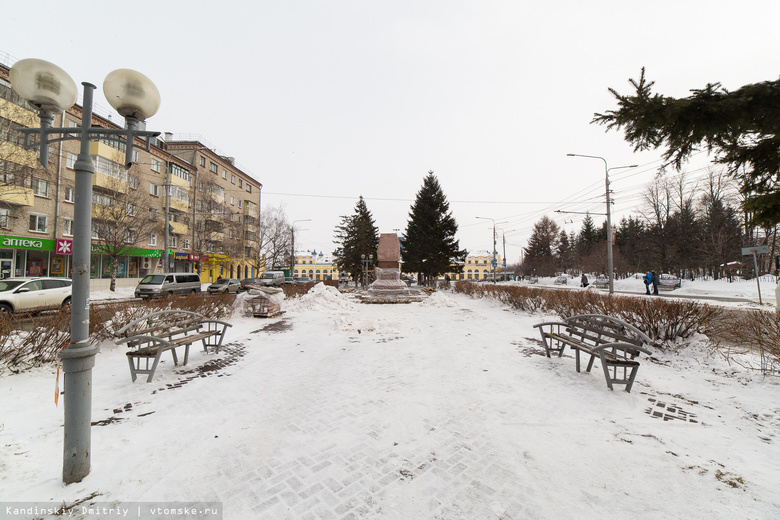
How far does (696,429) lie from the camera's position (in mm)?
3271

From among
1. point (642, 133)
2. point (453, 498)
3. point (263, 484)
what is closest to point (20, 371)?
point (263, 484)

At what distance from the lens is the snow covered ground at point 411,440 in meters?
2.24

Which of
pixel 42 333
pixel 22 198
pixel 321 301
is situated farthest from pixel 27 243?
pixel 42 333

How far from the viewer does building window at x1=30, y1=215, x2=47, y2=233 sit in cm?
2078

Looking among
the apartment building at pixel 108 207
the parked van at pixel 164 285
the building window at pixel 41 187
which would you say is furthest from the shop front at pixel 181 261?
the parked van at pixel 164 285

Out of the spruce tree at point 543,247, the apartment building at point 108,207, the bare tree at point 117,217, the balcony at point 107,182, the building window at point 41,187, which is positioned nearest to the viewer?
the apartment building at point 108,207

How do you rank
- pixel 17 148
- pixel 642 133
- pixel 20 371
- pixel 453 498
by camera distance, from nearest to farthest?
pixel 453 498 < pixel 642 133 < pixel 20 371 < pixel 17 148

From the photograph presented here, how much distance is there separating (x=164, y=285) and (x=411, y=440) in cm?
2070

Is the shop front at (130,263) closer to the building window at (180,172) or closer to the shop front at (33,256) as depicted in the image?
the shop front at (33,256)

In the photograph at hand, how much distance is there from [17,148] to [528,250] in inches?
2475

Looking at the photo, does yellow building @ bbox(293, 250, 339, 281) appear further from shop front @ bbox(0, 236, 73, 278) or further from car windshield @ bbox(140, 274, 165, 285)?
car windshield @ bbox(140, 274, 165, 285)

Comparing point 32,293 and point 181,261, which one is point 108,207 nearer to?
point 32,293

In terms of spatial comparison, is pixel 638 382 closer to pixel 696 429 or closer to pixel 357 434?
pixel 696 429

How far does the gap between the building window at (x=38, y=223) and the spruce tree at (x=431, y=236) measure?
30.2 m
